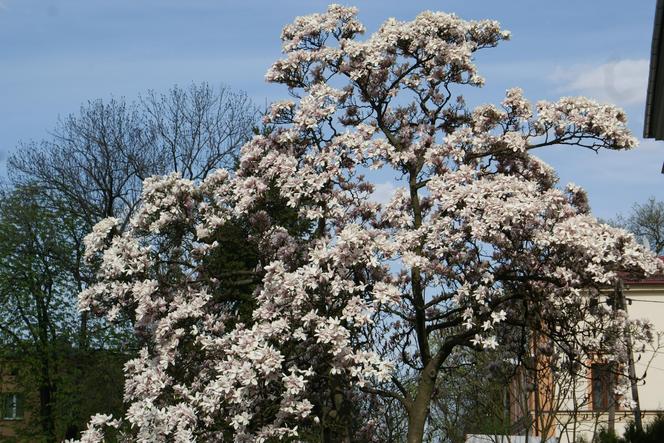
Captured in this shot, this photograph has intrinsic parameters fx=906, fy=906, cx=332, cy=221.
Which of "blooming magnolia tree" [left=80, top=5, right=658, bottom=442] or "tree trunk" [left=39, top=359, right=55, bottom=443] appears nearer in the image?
"blooming magnolia tree" [left=80, top=5, right=658, bottom=442]

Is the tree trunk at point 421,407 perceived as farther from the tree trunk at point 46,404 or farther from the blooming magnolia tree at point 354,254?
the tree trunk at point 46,404

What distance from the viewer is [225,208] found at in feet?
58.9

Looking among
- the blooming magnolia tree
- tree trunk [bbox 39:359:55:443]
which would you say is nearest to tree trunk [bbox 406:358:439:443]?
the blooming magnolia tree

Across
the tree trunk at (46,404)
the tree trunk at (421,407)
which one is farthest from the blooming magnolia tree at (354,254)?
the tree trunk at (46,404)

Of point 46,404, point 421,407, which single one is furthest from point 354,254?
point 46,404

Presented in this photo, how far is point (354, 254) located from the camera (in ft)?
46.4

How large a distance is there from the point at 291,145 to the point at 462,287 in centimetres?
446

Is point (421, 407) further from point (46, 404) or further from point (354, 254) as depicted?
→ point (46, 404)

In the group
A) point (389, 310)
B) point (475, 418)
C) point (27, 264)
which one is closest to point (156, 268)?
point (389, 310)

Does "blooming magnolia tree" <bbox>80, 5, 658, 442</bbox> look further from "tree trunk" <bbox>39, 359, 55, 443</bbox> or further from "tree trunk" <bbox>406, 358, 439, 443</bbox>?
"tree trunk" <bbox>39, 359, 55, 443</bbox>

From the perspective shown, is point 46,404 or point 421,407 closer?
point 421,407

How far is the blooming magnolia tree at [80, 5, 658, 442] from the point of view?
14305mm

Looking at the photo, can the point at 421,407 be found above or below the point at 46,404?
below

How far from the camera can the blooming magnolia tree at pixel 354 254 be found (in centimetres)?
1430
